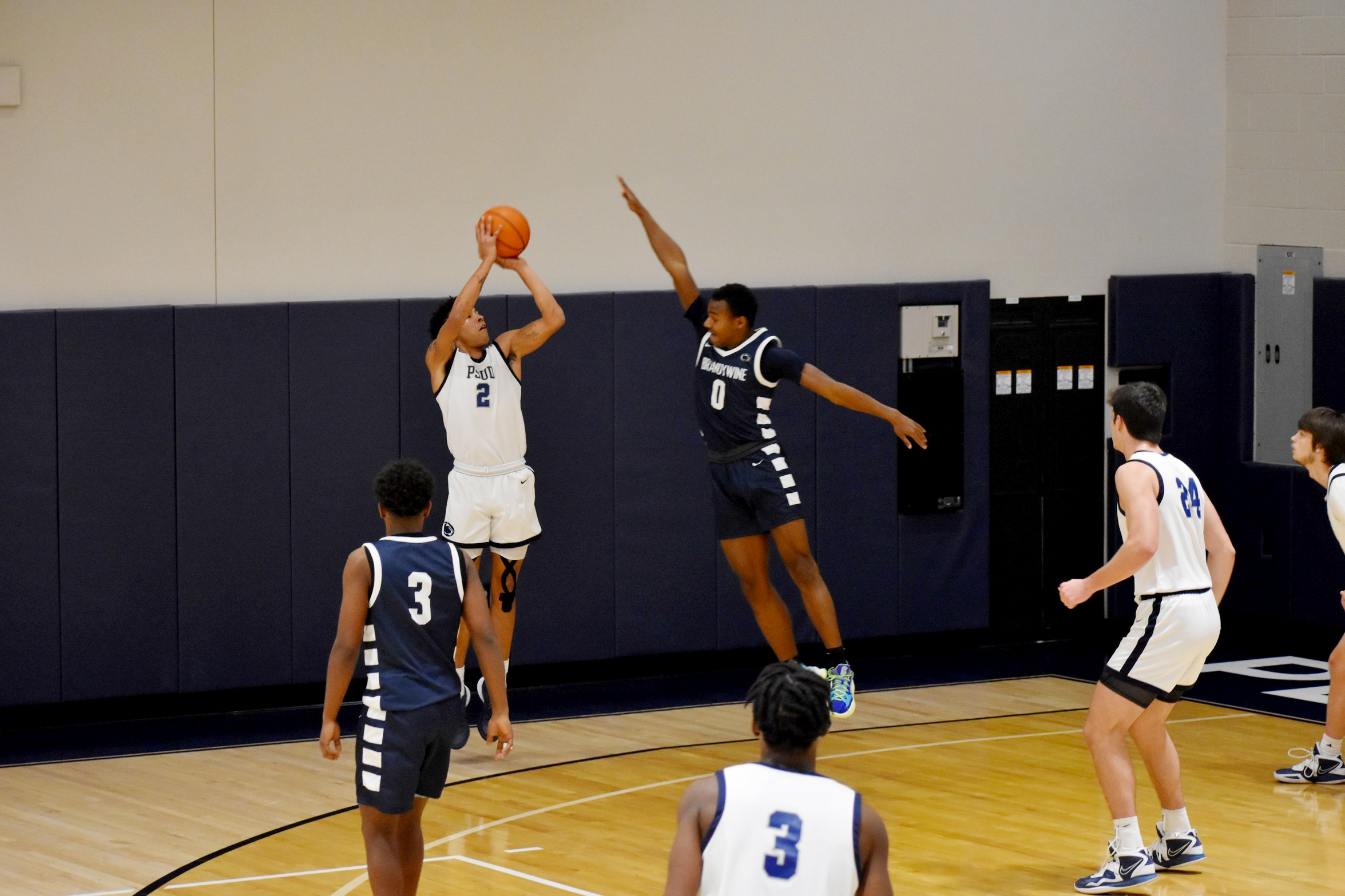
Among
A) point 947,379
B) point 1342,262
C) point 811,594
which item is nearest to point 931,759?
point 811,594

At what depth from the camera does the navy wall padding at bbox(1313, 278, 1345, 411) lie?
35.2 feet

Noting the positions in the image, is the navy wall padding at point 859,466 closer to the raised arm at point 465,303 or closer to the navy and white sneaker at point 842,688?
the navy and white sneaker at point 842,688

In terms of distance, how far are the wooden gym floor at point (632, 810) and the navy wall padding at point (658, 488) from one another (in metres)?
0.93

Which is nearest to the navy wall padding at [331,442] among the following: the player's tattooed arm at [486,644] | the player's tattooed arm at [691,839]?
the player's tattooed arm at [486,644]

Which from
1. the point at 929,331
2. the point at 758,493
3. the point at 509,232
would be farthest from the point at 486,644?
the point at 929,331

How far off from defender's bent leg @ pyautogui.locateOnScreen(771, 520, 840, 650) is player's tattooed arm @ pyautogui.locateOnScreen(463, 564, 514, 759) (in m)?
2.75

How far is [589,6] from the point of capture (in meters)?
9.79

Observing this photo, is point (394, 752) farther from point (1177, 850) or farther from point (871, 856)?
point (1177, 850)

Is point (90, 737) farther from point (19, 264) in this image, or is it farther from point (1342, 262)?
point (1342, 262)

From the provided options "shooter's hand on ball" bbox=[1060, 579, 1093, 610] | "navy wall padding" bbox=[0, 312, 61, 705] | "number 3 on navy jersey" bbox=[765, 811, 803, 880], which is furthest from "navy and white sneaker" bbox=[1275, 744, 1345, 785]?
"navy wall padding" bbox=[0, 312, 61, 705]

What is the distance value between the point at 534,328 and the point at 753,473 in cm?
130

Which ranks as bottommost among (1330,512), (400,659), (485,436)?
(400,659)

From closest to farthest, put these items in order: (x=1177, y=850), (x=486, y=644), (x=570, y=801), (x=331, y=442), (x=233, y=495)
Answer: (x=486, y=644)
(x=1177, y=850)
(x=570, y=801)
(x=233, y=495)
(x=331, y=442)

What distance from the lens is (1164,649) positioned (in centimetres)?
609
